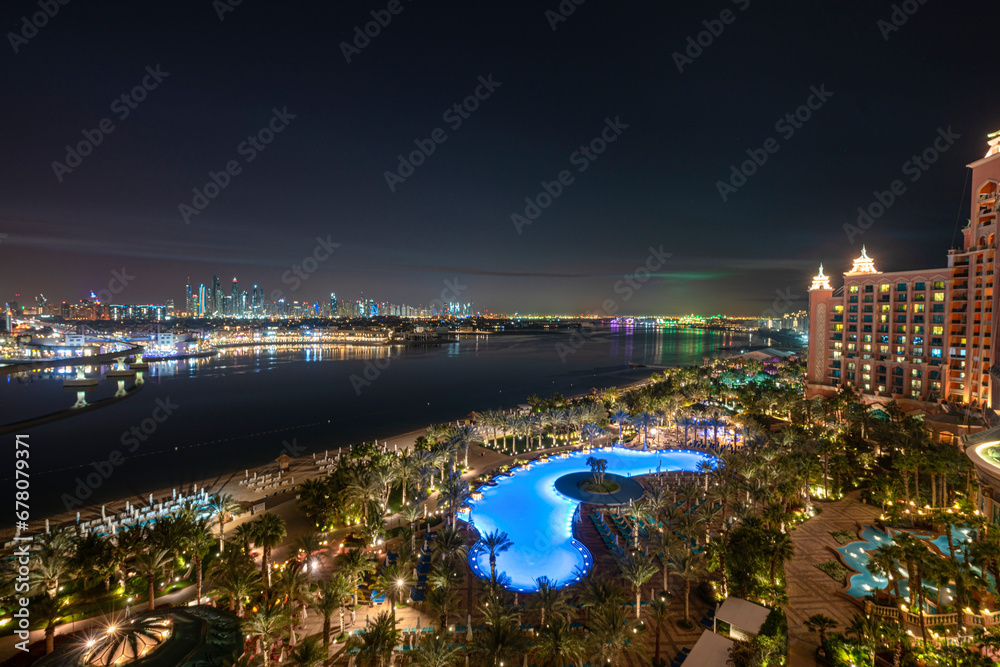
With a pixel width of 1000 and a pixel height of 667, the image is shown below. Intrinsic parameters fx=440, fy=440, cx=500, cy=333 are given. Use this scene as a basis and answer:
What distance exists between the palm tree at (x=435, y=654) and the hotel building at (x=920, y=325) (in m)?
38.8

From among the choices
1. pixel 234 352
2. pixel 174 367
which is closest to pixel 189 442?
pixel 174 367

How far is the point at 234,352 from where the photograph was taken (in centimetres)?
11675

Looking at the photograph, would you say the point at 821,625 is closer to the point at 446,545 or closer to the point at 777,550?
the point at 777,550

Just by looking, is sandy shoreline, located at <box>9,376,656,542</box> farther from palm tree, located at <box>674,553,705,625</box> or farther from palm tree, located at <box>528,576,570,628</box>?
palm tree, located at <box>674,553,705,625</box>

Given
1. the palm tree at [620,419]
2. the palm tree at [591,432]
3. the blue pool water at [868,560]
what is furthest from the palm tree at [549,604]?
the palm tree at [620,419]

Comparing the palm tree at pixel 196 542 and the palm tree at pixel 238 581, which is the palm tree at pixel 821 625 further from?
the palm tree at pixel 196 542

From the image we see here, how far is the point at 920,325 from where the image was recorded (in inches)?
1594

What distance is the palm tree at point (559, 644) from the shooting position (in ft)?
37.7

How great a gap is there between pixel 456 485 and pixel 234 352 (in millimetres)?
116918

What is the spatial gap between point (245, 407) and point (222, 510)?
41.0 m

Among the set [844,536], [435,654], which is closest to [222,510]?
[435,654]

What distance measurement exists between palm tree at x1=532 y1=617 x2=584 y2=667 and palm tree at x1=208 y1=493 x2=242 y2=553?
1435 centimetres

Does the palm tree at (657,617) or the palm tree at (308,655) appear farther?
the palm tree at (657,617)

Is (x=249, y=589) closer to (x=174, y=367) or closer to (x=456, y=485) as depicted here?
(x=456, y=485)
